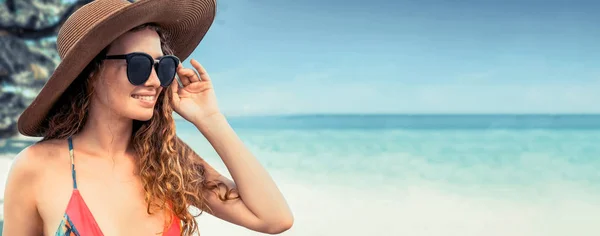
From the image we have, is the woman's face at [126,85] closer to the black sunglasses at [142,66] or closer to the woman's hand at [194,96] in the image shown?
the black sunglasses at [142,66]

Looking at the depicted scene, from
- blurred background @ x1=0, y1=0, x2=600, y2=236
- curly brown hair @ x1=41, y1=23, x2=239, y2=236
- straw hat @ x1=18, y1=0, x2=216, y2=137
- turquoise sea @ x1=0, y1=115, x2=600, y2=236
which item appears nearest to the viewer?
straw hat @ x1=18, y1=0, x2=216, y2=137

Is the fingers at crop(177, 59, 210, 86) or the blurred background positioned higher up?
the fingers at crop(177, 59, 210, 86)

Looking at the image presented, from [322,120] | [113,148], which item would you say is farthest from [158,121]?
[322,120]

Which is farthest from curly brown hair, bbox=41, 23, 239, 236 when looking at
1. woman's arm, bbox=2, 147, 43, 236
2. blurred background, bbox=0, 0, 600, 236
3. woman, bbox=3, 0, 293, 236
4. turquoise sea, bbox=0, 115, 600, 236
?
blurred background, bbox=0, 0, 600, 236

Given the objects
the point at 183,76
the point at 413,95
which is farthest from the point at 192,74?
the point at 413,95

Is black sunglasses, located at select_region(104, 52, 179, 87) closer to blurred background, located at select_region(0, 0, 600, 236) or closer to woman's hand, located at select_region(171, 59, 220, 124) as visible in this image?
woman's hand, located at select_region(171, 59, 220, 124)

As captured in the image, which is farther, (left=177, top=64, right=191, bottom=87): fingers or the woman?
(left=177, top=64, right=191, bottom=87): fingers

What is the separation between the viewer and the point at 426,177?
9.28 meters

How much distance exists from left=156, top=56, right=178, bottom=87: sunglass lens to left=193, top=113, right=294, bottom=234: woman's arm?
0.18 metres

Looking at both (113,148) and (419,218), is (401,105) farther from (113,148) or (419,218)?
(113,148)

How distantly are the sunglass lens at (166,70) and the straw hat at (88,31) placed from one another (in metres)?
0.11

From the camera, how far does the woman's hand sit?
6.25 feet

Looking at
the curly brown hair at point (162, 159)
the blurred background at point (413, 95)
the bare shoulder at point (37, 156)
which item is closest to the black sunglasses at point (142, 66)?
the curly brown hair at point (162, 159)

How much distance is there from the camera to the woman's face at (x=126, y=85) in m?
1.73
